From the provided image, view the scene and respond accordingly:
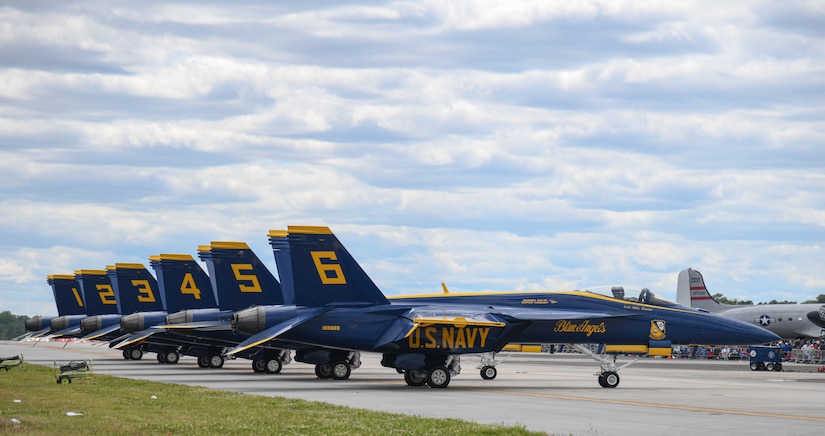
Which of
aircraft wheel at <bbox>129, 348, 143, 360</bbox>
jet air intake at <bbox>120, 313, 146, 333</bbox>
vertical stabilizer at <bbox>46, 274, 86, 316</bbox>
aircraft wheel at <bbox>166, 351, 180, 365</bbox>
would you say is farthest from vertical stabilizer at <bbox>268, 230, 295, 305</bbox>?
vertical stabilizer at <bbox>46, 274, 86, 316</bbox>

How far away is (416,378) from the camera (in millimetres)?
27953

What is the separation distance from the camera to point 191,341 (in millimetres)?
41688

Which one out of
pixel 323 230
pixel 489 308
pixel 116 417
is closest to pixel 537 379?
pixel 489 308

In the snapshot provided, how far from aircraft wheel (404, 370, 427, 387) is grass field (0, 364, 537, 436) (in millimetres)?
6055

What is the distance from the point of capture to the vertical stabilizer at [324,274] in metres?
28.2

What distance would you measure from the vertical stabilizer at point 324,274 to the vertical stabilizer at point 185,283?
1590cm

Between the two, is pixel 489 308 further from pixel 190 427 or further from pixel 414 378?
pixel 190 427

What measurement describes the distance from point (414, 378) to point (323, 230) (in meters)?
4.90

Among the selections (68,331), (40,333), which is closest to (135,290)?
(68,331)

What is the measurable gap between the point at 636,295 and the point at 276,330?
1055 centimetres

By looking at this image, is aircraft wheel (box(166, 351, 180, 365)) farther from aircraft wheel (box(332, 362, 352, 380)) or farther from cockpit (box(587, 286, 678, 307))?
cockpit (box(587, 286, 678, 307))

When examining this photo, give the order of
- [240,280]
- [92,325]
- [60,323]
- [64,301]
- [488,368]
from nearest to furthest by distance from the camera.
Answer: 1. [488,368]
2. [240,280]
3. [92,325]
4. [60,323]
5. [64,301]

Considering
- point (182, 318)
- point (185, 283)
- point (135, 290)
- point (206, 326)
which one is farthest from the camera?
point (135, 290)

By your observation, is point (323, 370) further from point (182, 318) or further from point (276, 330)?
point (182, 318)
